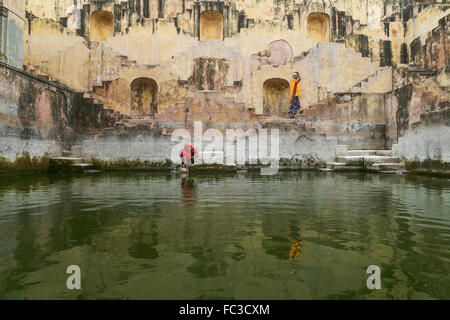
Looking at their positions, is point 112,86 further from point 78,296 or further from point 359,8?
point 78,296

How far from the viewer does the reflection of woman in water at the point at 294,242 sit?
2480 millimetres

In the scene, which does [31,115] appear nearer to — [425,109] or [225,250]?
[225,250]

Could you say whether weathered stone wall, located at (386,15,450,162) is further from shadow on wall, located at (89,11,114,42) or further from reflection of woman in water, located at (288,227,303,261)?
shadow on wall, located at (89,11,114,42)

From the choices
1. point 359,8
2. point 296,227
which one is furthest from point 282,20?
point 296,227

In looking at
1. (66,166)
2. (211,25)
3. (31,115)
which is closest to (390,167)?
(66,166)

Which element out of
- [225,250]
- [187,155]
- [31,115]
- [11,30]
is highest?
[11,30]

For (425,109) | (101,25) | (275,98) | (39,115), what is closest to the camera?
(425,109)

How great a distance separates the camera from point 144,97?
67.6 feet

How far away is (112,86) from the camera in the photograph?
1850 centimetres

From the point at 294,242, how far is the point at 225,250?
63cm

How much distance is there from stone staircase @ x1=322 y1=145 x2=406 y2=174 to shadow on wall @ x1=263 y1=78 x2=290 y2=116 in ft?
24.8

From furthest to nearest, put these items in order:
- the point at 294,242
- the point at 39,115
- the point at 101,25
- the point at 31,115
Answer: the point at 101,25 < the point at 39,115 < the point at 31,115 < the point at 294,242

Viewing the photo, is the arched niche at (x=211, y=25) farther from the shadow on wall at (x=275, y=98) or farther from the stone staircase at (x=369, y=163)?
the stone staircase at (x=369, y=163)

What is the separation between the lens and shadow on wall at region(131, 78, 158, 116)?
67.1 feet
